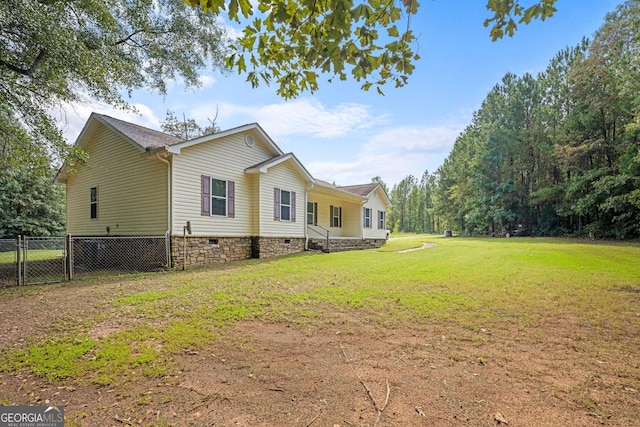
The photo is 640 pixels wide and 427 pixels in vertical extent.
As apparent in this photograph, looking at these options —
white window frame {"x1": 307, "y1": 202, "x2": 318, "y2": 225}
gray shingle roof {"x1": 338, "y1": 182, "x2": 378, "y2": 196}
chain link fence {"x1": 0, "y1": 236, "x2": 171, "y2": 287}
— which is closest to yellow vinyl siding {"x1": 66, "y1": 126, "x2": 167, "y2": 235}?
chain link fence {"x1": 0, "y1": 236, "x2": 171, "y2": 287}

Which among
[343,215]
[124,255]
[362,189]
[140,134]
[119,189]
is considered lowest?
[124,255]

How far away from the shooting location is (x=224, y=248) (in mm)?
11547

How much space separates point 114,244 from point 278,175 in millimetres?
6862

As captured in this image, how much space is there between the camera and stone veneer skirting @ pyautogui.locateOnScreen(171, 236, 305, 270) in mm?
10023

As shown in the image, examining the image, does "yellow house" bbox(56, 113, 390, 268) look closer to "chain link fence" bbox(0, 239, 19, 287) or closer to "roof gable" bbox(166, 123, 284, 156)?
"roof gable" bbox(166, 123, 284, 156)

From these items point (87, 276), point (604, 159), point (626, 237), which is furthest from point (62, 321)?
Result: point (604, 159)

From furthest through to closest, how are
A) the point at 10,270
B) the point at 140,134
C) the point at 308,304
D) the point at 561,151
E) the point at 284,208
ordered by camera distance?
the point at 561,151 → the point at 284,208 → the point at 140,134 → the point at 10,270 → the point at 308,304

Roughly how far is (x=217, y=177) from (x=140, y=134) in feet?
11.8

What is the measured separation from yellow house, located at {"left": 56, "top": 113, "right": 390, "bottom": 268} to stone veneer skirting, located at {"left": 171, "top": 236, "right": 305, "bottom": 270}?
0.11ft

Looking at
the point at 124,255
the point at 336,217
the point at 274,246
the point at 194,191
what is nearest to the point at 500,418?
the point at 194,191

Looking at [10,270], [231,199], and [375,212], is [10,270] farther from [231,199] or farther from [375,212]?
[375,212]

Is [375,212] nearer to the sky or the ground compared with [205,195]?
nearer to the ground

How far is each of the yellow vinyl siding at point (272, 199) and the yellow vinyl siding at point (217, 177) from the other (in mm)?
460

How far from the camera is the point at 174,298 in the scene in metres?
5.70
